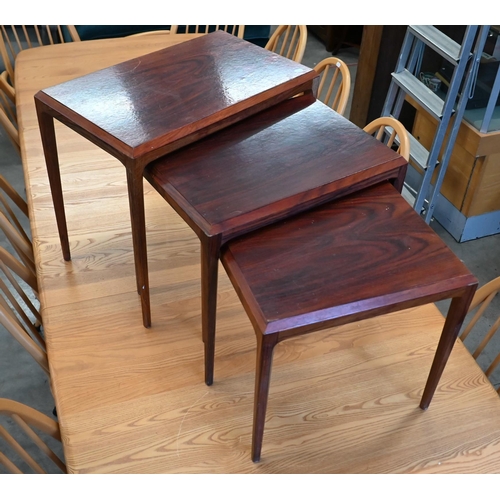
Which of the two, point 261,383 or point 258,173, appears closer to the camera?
point 261,383

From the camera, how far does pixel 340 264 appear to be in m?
0.95

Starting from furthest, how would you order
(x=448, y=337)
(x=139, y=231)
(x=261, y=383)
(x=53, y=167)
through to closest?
(x=53, y=167), (x=139, y=231), (x=448, y=337), (x=261, y=383)

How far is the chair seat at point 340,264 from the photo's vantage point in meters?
0.89

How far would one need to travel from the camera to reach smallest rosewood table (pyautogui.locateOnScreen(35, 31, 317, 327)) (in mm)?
1100

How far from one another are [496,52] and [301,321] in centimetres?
167

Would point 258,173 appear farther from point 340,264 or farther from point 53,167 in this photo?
point 53,167

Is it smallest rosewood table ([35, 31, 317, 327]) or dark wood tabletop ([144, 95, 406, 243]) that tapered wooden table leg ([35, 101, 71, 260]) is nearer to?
smallest rosewood table ([35, 31, 317, 327])

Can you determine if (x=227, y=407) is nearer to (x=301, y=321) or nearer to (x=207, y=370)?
(x=207, y=370)

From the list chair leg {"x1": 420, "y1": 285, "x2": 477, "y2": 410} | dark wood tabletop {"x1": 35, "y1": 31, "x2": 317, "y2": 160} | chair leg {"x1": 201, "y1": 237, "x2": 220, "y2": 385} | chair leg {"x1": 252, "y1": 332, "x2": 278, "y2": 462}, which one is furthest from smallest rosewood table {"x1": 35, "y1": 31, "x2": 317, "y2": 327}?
chair leg {"x1": 420, "y1": 285, "x2": 477, "y2": 410}

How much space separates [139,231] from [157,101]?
266mm

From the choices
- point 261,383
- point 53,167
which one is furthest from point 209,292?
point 53,167

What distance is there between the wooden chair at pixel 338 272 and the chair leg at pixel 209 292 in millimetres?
27

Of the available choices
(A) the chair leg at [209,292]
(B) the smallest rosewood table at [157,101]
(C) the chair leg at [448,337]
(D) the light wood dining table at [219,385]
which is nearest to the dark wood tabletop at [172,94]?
(B) the smallest rosewood table at [157,101]
